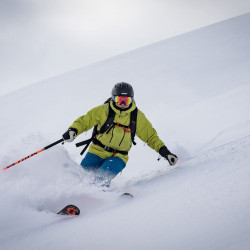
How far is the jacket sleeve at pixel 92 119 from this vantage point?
3.67 metres

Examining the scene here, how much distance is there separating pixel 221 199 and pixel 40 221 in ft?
4.89

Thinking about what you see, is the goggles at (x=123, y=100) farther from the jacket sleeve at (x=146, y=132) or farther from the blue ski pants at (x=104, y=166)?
the blue ski pants at (x=104, y=166)

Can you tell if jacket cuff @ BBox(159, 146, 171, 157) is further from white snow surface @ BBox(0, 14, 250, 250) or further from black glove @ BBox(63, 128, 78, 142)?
black glove @ BBox(63, 128, 78, 142)

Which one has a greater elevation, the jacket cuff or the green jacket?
the green jacket

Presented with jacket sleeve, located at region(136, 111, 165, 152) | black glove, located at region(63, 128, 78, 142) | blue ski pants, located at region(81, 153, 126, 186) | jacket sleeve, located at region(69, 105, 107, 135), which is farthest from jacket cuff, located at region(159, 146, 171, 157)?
black glove, located at region(63, 128, 78, 142)

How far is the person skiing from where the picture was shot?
3.46m

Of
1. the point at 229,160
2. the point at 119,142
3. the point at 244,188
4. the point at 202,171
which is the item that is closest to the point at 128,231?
the point at 244,188

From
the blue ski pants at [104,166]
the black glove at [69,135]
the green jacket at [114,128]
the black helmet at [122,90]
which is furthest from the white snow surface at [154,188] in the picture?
the black helmet at [122,90]

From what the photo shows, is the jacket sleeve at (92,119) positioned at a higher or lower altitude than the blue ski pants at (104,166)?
higher

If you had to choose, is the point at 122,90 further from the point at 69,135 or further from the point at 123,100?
the point at 69,135

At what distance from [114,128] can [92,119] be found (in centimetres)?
37

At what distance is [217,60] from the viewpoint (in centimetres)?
1102

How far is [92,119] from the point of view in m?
3.72

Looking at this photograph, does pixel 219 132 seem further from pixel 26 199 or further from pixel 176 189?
pixel 26 199
